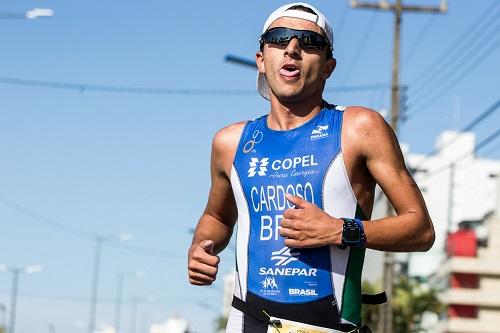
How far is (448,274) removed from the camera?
9925cm

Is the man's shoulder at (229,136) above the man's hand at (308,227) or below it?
above

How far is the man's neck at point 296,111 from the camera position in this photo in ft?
21.4

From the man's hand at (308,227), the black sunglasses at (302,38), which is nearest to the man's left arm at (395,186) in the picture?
the man's hand at (308,227)

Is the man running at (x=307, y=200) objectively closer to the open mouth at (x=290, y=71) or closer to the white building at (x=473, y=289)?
the open mouth at (x=290, y=71)

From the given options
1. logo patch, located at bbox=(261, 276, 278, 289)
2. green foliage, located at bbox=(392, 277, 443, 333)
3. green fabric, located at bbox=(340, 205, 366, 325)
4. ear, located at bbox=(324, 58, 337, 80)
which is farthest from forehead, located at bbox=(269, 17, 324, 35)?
green foliage, located at bbox=(392, 277, 443, 333)

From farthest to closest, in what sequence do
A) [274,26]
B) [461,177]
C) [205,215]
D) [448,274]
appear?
[461,177] < [448,274] < [205,215] < [274,26]

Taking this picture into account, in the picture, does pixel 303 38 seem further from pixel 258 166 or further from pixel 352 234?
pixel 352 234

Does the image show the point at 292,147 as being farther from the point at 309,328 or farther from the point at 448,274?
the point at 448,274

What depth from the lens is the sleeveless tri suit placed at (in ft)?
20.4

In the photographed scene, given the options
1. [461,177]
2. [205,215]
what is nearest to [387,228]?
[205,215]

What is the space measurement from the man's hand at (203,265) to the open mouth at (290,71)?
0.85 m

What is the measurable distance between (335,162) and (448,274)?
94306 mm

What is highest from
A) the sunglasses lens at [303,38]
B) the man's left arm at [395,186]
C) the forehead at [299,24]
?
the forehead at [299,24]

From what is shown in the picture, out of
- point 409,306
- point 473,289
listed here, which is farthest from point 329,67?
point 473,289
